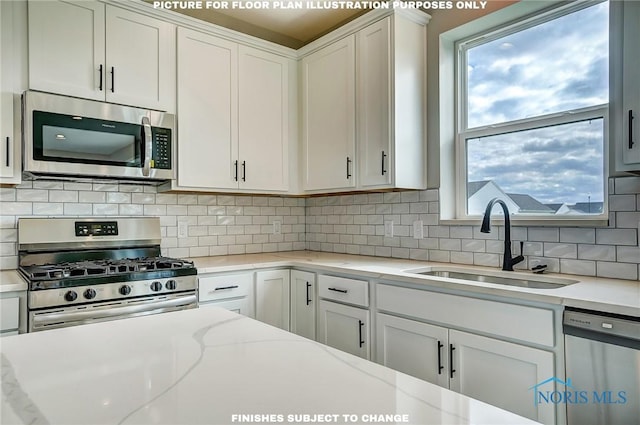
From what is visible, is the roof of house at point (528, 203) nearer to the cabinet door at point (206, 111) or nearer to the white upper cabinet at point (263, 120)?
the white upper cabinet at point (263, 120)

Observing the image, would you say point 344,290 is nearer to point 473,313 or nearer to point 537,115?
point 473,313

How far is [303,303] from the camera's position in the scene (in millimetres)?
2824

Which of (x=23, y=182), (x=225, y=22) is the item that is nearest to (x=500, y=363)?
(x=23, y=182)

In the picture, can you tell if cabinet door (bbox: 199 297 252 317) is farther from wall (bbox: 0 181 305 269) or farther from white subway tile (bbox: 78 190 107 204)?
white subway tile (bbox: 78 190 107 204)

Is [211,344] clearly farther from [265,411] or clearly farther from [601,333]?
[601,333]

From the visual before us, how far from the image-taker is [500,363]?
5.80ft

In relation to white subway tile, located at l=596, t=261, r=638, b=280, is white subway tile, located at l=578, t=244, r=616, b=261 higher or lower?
higher

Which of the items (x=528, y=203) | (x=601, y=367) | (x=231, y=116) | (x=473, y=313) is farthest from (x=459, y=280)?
(x=231, y=116)

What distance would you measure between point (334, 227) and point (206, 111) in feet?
4.42

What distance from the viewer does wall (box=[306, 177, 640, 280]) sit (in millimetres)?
1979

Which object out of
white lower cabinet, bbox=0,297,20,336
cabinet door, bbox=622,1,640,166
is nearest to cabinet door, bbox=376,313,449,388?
cabinet door, bbox=622,1,640,166

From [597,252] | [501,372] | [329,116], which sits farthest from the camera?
[329,116]

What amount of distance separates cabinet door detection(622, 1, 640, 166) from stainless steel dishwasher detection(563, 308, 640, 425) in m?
0.64

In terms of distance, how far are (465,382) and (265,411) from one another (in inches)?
60.9
